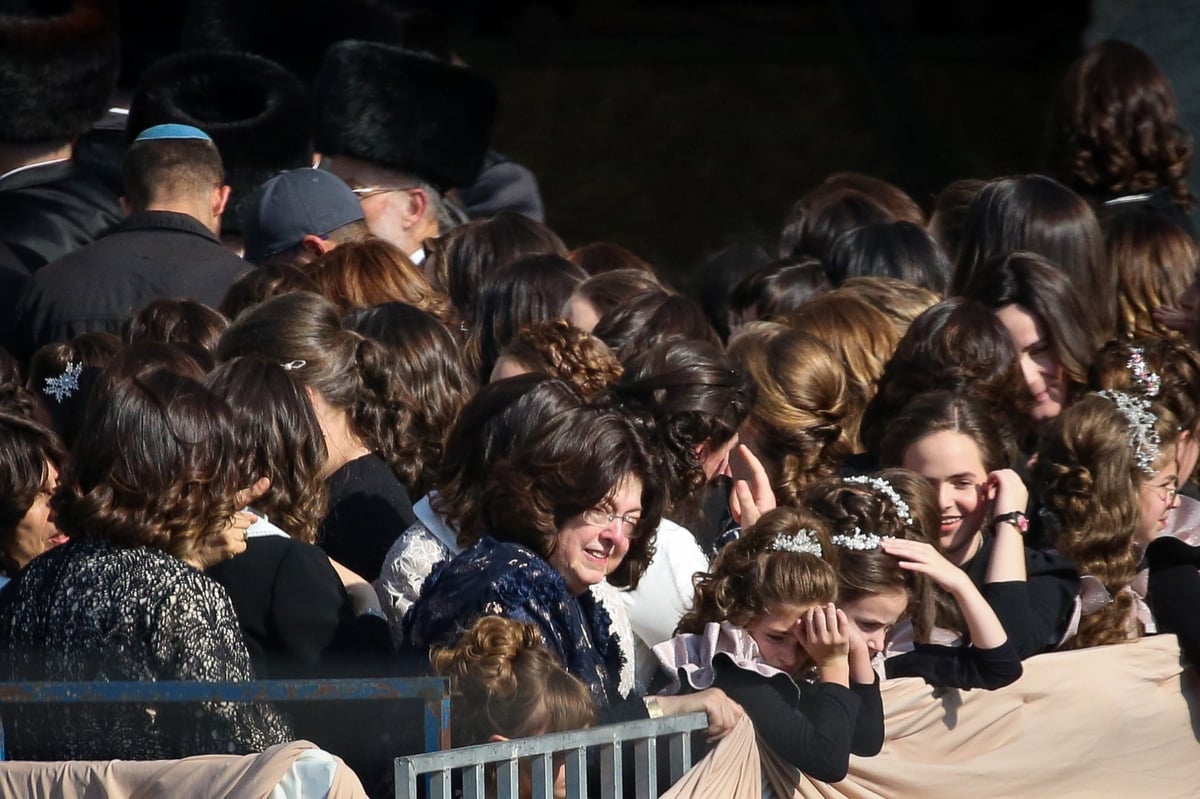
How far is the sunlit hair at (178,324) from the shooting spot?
Result: 436cm

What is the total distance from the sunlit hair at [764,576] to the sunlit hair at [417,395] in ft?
2.76

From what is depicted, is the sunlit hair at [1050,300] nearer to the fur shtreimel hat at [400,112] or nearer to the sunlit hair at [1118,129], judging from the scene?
the sunlit hair at [1118,129]

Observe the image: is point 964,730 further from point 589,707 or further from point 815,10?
point 815,10

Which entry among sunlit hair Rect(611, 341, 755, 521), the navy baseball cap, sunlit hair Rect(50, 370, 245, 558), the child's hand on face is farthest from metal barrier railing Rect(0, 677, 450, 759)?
the navy baseball cap

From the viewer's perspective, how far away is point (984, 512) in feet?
12.8

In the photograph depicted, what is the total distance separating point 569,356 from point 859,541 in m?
0.84

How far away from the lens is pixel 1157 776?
3.71 metres

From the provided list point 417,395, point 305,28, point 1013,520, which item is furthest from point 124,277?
point 305,28

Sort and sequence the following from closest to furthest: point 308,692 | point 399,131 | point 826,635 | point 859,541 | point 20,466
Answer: point 308,692 < point 826,635 < point 859,541 < point 20,466 < point 399,131

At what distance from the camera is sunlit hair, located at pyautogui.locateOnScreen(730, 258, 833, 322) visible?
5.06 meters

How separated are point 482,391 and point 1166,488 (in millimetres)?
1394

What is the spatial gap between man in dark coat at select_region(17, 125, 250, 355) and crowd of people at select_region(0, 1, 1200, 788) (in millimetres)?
11

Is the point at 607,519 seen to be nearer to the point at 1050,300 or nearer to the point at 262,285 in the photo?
the point at 1050,300

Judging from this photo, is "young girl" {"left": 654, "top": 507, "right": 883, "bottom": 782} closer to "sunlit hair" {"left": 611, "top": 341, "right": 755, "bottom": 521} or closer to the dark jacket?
"sunlit hair" {"left": 611, "top": 341, "right": 755, "bottom": 521}
